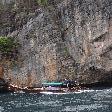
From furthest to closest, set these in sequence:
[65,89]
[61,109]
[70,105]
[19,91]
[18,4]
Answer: [18,4], [19,91], [65,89], [70,105], [61,109]

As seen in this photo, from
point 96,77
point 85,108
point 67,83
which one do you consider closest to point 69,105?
point 85,108

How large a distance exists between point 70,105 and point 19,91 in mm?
15210

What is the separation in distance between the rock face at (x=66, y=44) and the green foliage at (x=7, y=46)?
0.89 meters

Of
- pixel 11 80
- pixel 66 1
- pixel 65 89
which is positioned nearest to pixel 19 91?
pixel 11 80

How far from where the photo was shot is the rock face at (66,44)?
4581 cm

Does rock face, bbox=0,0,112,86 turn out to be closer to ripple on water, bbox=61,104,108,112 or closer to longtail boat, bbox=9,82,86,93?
longtail boat, bbox=9,82,86,93

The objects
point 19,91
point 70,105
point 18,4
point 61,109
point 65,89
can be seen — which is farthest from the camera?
point 18,4

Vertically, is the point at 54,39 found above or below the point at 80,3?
below

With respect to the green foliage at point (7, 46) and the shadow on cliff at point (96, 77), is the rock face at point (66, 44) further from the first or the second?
the green foliage at point (7, 46)

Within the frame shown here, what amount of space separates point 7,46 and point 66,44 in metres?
7.68

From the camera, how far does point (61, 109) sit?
30484 millimetres

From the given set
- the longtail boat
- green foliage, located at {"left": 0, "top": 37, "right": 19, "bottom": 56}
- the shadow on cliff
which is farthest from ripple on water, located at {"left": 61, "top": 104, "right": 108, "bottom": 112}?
green foliage, located at {"left": 0, "top": 37, "right": 19, "bottom": 56}

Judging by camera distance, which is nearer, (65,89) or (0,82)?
(65,89)

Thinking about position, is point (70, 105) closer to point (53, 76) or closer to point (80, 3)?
point (53, 76)
